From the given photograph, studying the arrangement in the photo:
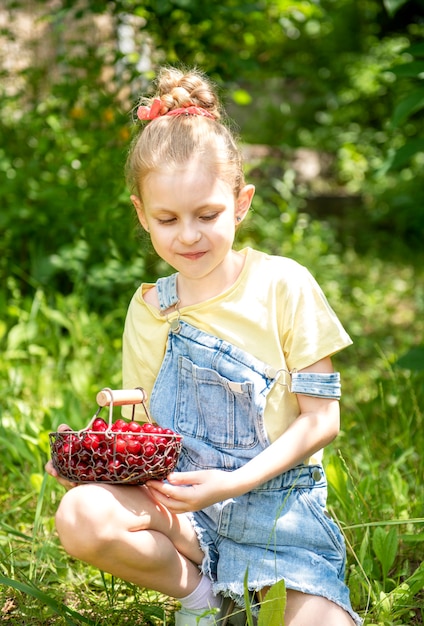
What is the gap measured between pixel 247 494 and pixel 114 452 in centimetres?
38

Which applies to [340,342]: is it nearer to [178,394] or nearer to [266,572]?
[178,394]

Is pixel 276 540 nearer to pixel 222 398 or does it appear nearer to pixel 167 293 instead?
pixel 222 398

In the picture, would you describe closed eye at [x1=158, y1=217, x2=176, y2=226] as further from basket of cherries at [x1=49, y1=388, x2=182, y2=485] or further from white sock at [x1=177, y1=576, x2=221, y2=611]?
white sock at [x1=177, y1=576, x2=221, y2=611]

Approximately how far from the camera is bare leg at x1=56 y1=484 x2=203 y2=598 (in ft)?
5.52

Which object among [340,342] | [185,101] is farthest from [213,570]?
[185,101]

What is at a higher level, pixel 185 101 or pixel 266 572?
pixel 185 101

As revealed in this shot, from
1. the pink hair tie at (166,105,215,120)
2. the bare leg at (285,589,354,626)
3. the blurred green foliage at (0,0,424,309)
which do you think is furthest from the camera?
the blurred green foliage at (0,0,424,309)

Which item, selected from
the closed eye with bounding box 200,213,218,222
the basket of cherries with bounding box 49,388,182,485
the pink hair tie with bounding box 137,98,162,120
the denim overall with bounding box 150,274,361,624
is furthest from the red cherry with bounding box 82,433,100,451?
the pink hair tie with bounding box 137,98,162,120

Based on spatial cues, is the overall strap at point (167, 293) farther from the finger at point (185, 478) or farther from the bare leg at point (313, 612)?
Answer: the bare leg at point (313, 612)

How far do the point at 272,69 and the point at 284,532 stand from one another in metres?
3.84

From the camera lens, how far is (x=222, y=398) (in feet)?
6.16

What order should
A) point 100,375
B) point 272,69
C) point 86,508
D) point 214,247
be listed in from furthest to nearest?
point 272,69, point 100,375, point 214,247, point 86,508

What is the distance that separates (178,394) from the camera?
1.93 m

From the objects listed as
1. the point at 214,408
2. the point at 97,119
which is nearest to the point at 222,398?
the point at 214,408
